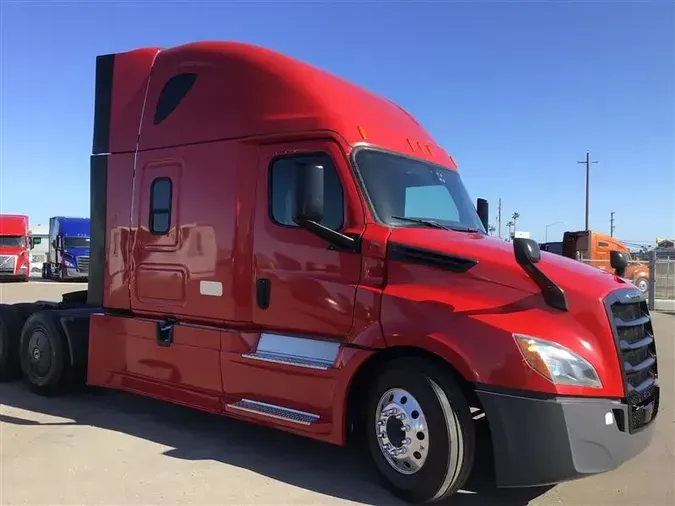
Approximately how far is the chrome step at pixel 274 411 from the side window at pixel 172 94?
9.23 ft

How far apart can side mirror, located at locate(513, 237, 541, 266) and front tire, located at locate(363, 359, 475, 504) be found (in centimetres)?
88

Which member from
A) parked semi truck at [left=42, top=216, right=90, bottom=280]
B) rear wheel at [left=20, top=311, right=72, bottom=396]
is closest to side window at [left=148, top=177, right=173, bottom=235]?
rear wheel at [left=20, top=311, right=72, bottom=396]

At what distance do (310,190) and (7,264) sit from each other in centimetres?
3144

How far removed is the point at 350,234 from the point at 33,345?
4455 mm

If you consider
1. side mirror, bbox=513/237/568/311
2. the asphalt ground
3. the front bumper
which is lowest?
the asphalt ground

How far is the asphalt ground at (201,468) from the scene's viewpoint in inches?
163

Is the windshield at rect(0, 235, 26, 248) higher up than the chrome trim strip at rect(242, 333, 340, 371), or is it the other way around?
the windshield at rect(0, 235, 26, 248)

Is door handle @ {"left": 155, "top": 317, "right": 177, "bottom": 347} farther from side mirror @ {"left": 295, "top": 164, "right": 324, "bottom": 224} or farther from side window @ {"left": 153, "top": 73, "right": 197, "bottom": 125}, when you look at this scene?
side mirror @ {"left": 295, "top": 164, "right": 324, "bottom": 224}

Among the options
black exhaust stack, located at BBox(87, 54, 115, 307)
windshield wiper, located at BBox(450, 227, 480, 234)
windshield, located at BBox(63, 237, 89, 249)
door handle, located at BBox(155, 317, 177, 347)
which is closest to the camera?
windshield wiper, located at BBox(450, 227, 480, 234)

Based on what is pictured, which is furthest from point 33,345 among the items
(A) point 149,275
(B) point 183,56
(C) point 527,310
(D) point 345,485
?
(C) point 527,310

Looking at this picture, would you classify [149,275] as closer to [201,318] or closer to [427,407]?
[201,318]

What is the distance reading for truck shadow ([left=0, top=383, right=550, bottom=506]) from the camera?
169 inches

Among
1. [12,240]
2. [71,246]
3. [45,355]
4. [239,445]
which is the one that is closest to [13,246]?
[12,240]

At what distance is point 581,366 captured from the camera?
3639mm
